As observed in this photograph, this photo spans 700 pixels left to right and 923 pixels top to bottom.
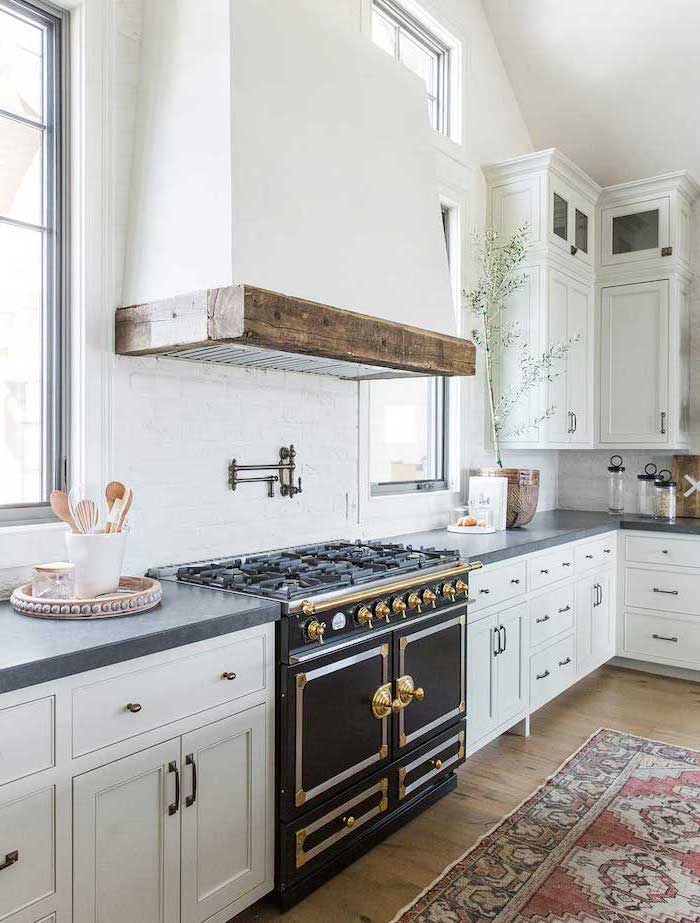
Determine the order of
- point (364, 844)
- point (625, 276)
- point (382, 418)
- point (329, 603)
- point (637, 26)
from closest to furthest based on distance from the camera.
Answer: point (329, 603)
point (364, 844)
point (382, 418)
point (637, 26)
point (625, 276)

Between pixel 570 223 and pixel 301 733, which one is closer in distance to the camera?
pixel 301 733

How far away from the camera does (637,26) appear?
4.13 meters

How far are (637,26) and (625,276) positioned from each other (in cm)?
136

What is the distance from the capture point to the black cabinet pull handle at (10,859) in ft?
4.84

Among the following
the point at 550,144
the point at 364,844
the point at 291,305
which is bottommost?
the point at 364,844

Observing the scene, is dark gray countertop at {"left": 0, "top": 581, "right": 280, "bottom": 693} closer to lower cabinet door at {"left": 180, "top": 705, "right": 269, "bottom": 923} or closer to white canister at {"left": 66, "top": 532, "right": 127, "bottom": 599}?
white canister at {"left": 66, "top": 532, "right": 127, "bottom": 599}

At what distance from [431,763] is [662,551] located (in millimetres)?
2251

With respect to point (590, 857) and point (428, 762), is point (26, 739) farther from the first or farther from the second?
point (590, 857)

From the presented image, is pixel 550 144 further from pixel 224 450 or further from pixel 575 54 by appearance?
pixel 224 450

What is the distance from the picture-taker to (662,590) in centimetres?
429

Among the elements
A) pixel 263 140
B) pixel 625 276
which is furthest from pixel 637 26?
pixel 263 140

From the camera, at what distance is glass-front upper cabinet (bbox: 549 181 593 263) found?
4230mm

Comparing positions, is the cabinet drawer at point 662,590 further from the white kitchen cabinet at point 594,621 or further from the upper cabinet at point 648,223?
the upper cabinet at point 648,223

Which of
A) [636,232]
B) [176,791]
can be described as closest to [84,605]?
[176,791]
